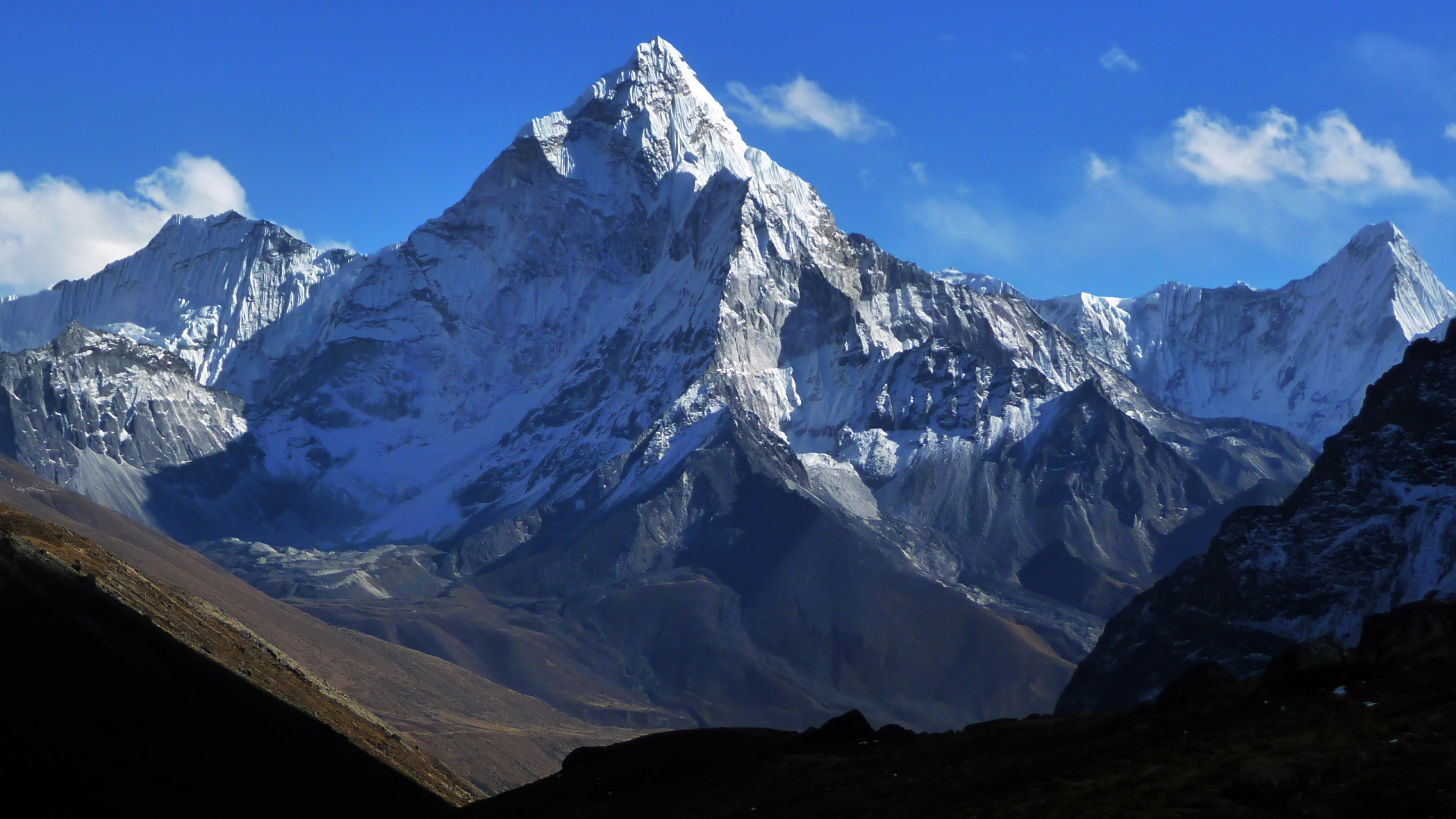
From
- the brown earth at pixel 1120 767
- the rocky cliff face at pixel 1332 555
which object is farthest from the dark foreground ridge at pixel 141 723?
the rocky cliff face at pixel 1332 555

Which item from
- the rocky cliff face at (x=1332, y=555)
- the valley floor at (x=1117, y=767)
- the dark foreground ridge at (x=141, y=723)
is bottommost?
the dark foreground ridge at (x=141, y=723)

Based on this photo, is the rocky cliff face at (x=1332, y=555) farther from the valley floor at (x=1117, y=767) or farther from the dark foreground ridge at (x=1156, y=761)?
the valley floor at (x=1117, y=767)

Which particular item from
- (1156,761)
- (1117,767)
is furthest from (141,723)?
(1156,761)

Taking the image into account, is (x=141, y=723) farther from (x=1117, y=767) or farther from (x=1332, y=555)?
(x=1332, y=555)

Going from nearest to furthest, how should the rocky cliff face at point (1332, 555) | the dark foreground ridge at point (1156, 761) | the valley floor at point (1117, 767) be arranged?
1. the valley floor at point (1117, 767)
2. the dark foreground ridge at point (1156, 761)
3. the rocky cliff face at point (1332, 555)

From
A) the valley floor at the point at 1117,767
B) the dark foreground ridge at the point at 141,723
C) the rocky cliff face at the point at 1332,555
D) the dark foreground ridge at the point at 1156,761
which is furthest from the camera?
the rocky cliff face at the point at 1332,555

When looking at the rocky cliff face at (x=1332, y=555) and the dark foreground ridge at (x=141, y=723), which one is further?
the rocky cliff face at (x=1332, y=555)
